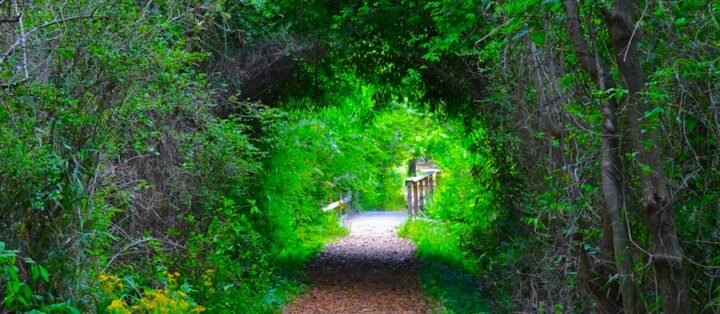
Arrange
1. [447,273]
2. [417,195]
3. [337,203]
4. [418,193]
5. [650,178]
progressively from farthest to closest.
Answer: [418,193], [337,203], [417,195], [447,273], [650,178]

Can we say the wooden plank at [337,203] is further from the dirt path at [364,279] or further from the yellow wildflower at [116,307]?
the yellow wildflower at [116,307]

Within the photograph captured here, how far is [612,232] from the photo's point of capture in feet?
14.7

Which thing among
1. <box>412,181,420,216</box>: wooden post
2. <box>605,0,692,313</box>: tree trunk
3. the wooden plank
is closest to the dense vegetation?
<box>605,0,692,313</box>: tree trunk

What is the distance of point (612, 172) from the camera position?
4.21 metres

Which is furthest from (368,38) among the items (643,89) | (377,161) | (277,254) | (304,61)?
(377,161)

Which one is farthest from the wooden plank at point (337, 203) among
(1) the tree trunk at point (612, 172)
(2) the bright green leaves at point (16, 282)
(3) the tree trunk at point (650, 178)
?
(3) the tree trunk at point (650, 178)

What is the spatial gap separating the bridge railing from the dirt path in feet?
9.05

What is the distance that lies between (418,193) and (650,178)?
66.0 ft

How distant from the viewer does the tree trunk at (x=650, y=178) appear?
3617 millimetres

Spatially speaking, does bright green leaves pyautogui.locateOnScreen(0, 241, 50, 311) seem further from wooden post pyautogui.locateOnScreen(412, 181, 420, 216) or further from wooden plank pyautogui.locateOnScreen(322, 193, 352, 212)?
wooden post pyautogui.locateOnScreen(412, 181, 420, 216)

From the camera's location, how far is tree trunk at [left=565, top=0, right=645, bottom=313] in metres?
4.13

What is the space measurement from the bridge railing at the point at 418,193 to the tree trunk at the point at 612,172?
18.0 m

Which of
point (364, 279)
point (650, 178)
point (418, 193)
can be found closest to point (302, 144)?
point (364, 279)

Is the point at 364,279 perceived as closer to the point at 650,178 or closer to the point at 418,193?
the point at 650,178
